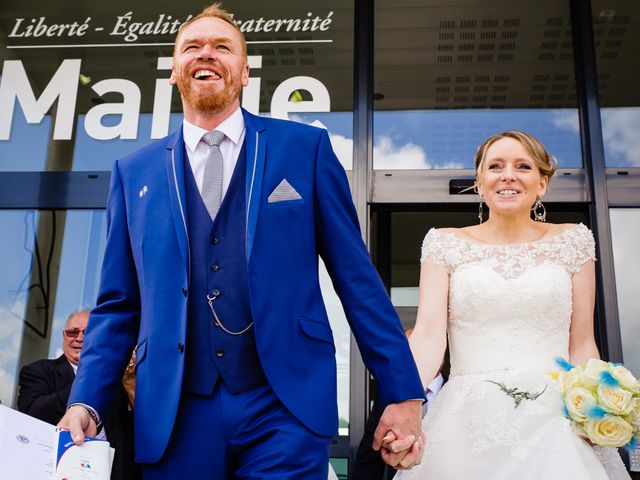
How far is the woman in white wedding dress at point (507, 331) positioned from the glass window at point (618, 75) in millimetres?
2371

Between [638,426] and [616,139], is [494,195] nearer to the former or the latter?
[638,426]

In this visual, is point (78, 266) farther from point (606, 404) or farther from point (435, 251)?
point (606, 404)

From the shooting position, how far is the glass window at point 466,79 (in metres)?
5.34

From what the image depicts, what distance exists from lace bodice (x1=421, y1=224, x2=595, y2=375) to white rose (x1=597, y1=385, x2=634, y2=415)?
1.13 feet

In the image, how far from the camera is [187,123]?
201 centimetres

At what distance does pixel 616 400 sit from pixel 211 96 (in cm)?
157

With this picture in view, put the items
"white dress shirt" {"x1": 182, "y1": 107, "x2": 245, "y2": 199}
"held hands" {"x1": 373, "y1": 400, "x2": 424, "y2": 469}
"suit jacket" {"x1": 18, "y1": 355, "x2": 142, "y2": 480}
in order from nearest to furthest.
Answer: "held hands" {"x1": 373, "y1": 400, "x2": 424, "y2": 469}
"white dress shirt" {"x1": 182, "y1": 107, "x2": 245, "y2": 199}
"suit jacket" {"x1": 18, "y1": 355, "x2": 142, "y2": 480}

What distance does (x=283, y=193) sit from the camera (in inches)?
73.0

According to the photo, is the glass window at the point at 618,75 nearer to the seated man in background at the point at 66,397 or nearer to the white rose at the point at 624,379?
the white rose at the point at 624,379

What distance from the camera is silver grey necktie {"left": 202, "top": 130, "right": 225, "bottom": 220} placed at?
6.04 ft

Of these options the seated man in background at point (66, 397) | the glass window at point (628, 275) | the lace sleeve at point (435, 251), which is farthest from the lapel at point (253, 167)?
the glass window at point (628, 275)

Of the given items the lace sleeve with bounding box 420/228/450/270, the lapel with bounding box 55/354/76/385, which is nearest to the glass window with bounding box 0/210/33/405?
the lapel with bounding box 55/354/76/385

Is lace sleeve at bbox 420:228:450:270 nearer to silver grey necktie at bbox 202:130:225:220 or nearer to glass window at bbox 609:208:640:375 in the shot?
silver grey necktie at bbox 202:130:225:220

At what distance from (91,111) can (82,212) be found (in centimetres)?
75
